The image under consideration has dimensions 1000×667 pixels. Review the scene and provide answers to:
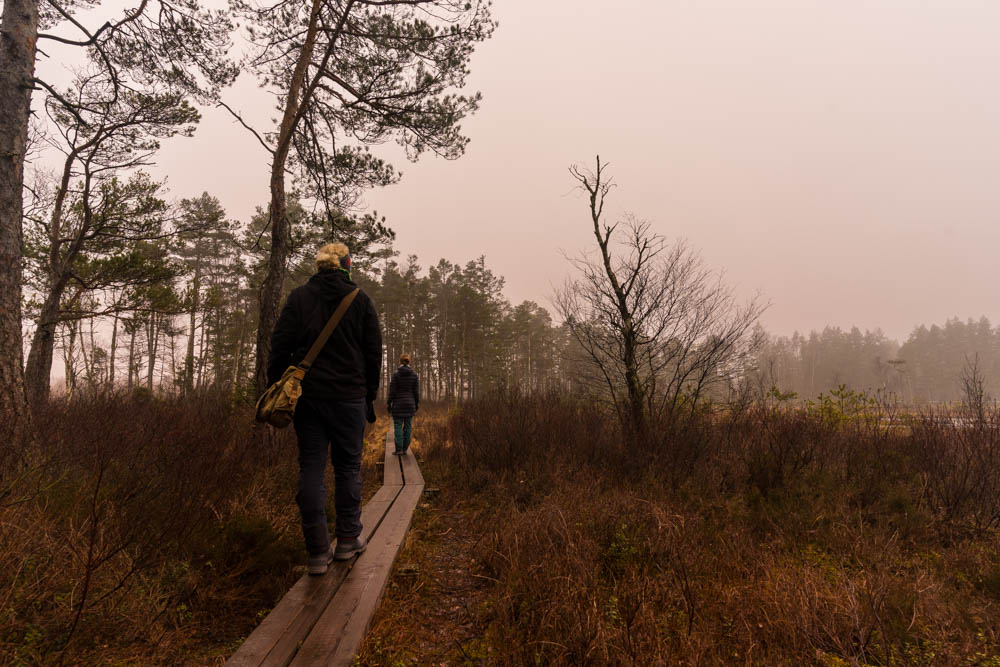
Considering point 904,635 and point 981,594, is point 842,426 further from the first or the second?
point 904,635

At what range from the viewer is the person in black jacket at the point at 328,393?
2568 millimetres

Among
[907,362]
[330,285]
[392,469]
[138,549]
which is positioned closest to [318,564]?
[138,549]

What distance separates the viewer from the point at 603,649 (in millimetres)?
1976

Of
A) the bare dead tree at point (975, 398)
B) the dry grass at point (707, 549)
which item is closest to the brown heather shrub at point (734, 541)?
the dry grass at point (707, 549)

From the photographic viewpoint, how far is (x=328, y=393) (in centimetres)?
262

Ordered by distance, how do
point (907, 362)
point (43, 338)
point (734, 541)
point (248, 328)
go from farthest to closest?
point (907, 362)
point (248, 328)
point (43, 338)
point (734, 541)

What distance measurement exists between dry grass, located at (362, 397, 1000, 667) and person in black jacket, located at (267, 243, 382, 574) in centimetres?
61

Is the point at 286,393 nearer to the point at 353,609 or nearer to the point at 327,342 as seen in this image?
the point at 327,342

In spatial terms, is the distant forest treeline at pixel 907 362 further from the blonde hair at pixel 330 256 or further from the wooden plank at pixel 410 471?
the blonde hair at pixel 330 256

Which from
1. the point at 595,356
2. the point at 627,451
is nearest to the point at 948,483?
the point at 627,451

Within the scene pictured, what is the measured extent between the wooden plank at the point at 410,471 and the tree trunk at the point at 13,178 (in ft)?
11.9

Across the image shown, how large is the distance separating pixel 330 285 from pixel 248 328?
24.6 meters

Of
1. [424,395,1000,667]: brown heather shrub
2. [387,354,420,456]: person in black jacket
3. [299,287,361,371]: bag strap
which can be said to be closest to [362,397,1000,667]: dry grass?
[424,395,1000,667]: brown heather shrub

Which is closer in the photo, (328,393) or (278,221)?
(328,393)
